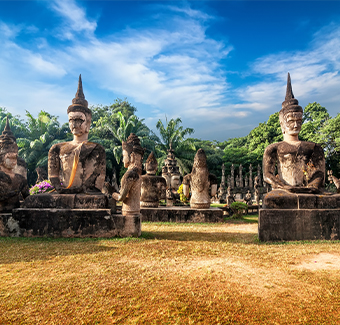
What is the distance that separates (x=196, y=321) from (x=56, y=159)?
5.43 metres

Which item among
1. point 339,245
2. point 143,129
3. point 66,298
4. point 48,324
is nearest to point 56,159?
point 66,298

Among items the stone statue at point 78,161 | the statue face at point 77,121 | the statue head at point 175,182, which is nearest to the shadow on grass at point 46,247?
the stone statue at point 78,161

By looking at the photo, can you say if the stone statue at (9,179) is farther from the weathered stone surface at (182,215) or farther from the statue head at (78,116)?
the weathered stone surface at (182,215)

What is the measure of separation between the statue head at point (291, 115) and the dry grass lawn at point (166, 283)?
2.87 m

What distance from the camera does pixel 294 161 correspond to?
6348 mm

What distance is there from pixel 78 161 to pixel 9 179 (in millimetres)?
1604

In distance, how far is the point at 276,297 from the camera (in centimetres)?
286

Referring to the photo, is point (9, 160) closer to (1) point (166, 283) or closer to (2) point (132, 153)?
(2) point (132, 153)

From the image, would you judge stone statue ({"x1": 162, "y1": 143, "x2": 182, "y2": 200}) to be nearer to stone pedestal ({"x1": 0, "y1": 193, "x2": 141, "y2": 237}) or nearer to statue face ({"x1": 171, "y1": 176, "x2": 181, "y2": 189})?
statue face ({"x1": 171, "y1": 176, "x2": 181, "y2": 189})

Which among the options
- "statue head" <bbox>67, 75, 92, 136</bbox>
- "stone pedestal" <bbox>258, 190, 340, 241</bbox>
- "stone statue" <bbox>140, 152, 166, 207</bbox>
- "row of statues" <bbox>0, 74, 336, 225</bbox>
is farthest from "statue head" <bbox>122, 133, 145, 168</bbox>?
"stone statue" <bbox>140, 152, 166, 207</bbox>

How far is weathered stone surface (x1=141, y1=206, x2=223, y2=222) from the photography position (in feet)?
29.8

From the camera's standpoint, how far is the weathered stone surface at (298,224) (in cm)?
562

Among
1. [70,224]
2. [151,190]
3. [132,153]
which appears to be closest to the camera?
[70,224]

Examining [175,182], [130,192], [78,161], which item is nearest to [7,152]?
[78,161]
